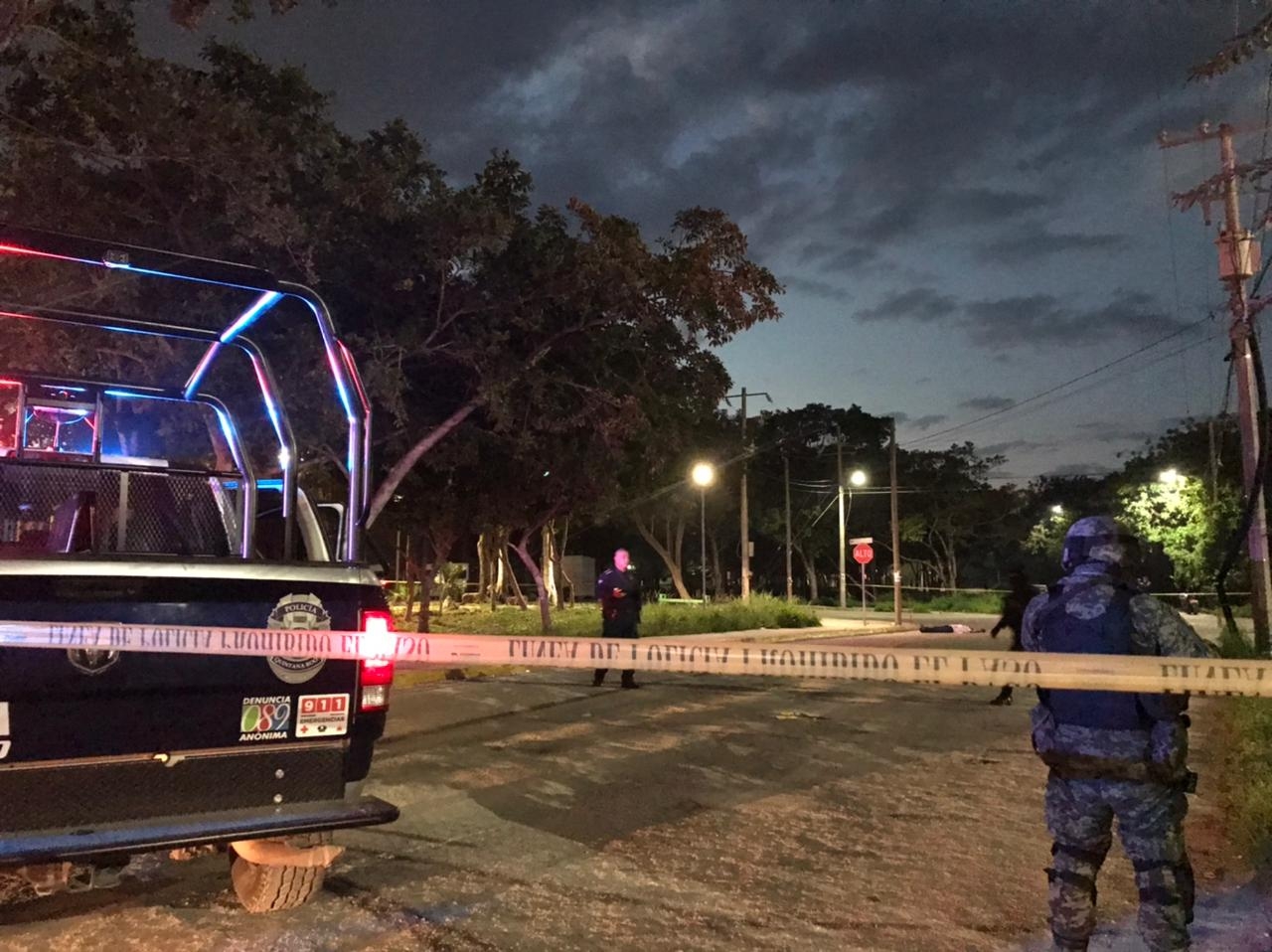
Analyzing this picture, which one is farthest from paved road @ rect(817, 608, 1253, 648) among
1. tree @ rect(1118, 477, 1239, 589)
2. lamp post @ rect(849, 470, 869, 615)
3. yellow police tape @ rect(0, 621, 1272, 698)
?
yellow police tape @ rect(0, 621, 1272, 698)

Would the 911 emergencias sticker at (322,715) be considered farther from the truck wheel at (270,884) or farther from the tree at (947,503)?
the tree at (947,503)

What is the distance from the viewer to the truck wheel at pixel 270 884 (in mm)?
4324

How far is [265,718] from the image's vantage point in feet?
12.6

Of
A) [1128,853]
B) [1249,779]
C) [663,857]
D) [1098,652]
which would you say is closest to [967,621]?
[1249,779]

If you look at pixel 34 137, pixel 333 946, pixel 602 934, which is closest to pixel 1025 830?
pixel 602 934

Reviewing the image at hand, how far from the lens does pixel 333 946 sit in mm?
4082

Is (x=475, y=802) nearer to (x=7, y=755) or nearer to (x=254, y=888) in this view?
(x=254, y=888)

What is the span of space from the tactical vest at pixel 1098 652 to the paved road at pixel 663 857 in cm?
132

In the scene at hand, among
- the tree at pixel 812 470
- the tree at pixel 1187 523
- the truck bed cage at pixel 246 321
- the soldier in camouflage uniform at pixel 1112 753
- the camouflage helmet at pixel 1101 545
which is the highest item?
the tree at pixel 812 470

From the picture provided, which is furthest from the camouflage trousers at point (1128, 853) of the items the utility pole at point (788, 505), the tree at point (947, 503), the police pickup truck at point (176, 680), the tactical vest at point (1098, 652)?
the tree at point (947, 503)

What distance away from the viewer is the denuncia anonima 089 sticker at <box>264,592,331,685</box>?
151 inches

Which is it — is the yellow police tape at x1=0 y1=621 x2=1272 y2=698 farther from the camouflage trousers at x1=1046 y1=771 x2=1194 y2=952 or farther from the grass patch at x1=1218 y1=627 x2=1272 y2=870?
the grass patch at x1=1218 y1=627 x2=1272 y2=870

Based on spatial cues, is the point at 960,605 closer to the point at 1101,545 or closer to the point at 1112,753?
the point at 1101,545

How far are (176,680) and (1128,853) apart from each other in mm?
3465
